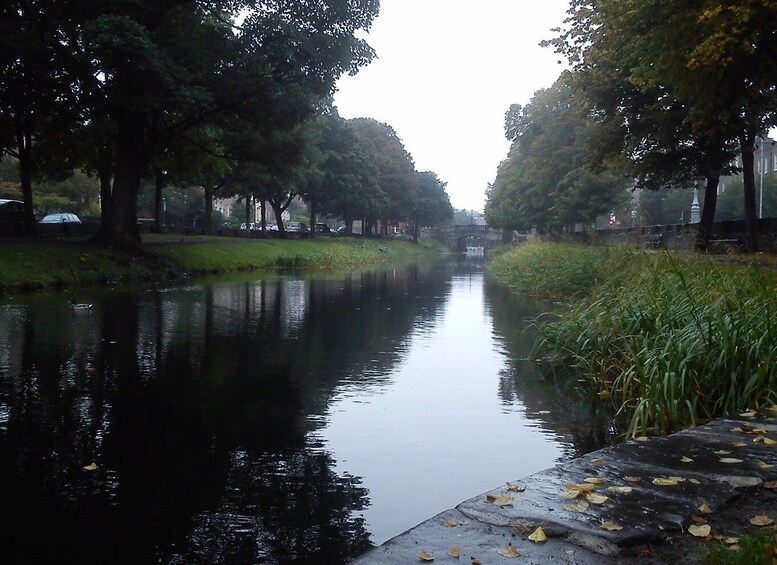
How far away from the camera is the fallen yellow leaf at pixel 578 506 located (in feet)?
13.1

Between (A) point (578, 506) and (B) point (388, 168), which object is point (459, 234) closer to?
(B) point (388, 168)

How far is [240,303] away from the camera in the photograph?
62.6 feet

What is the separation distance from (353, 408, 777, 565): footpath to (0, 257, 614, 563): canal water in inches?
35.7

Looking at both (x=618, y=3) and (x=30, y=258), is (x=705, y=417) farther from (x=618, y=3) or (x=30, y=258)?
(x=30, y=258)

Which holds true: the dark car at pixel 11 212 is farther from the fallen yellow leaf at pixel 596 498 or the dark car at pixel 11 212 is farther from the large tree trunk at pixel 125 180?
the fallen yellow leaf at pixel 596 498

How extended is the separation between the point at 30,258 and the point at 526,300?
1415 centimetres

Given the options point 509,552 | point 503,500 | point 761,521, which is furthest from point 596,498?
point 509,552

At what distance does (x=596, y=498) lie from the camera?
4.14m

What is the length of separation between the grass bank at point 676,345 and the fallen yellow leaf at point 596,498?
101 inches

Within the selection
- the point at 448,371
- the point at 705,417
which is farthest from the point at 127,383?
the point at 705,417

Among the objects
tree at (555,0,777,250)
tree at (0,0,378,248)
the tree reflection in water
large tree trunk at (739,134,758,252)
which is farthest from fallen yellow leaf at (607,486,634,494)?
large tree trunk at (739,134,758,252)

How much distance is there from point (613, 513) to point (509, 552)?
0.76 meters

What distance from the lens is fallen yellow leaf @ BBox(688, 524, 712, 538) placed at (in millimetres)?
3656

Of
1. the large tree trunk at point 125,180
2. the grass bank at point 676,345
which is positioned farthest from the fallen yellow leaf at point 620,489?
the large tree trunk at point 125,180
